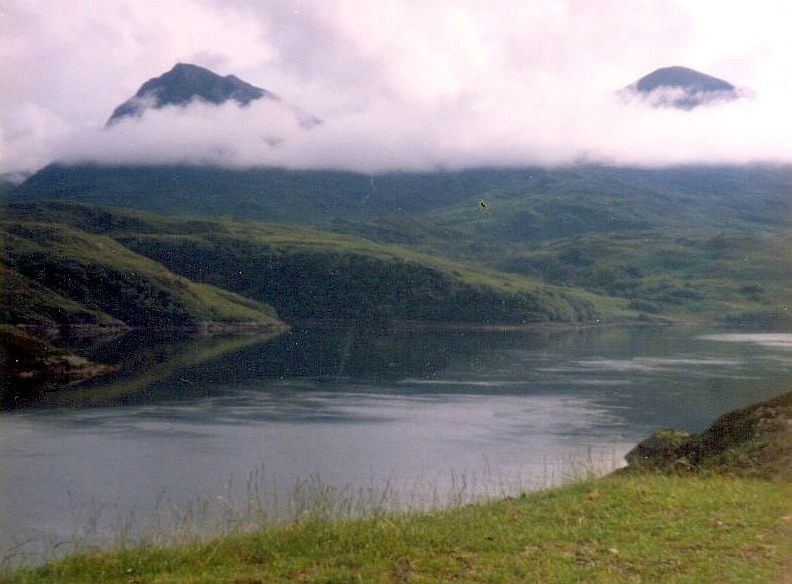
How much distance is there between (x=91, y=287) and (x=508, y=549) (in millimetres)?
161996

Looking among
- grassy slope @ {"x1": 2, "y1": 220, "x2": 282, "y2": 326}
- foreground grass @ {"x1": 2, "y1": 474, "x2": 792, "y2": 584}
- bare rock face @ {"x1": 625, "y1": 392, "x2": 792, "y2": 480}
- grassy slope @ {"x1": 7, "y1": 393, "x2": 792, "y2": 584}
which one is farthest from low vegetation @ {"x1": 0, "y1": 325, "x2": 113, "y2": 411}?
foreground grass @ {"x1": 2, "y1": 474, "x2": 792, "y2": 584}

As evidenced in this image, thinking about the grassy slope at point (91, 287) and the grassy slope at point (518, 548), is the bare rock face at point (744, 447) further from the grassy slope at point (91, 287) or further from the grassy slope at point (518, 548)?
the grassy slope at point (91, 287)

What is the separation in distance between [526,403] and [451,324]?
122526 millimetres

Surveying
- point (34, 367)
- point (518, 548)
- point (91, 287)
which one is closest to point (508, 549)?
point (518, 548)

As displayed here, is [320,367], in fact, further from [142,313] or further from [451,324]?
[451,324]

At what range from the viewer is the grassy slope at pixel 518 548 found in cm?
1214

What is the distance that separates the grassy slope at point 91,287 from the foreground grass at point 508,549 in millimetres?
135673

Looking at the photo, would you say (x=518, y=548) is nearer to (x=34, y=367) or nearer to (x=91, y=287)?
(x=34, y=367)

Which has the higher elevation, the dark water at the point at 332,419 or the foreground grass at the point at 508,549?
the foreground grass at the point at 508,549

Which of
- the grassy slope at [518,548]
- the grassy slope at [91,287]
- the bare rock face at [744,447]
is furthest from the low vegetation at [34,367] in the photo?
the grassy slope at [518,548]

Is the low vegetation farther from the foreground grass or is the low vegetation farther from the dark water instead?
the foreground grass

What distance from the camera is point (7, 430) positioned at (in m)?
56.6

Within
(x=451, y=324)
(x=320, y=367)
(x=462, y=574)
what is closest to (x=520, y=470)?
(x=462, y=574)

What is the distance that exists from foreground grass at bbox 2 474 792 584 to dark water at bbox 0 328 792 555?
576cm
